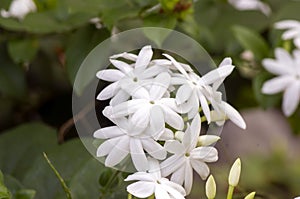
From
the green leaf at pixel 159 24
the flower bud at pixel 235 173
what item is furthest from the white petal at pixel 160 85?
the green leaf at pixel 159 24

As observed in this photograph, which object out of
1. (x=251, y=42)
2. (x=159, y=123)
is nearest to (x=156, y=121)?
(x=159, y=123)

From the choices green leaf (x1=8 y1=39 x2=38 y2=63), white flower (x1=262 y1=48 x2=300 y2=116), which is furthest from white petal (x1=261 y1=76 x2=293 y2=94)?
green leaf (x1=8 y1=39 x2=38 y2=63)

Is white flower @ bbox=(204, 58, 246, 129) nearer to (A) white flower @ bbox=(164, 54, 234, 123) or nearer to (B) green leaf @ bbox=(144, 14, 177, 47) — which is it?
(A) white flower @ bbox=(164, 54, 234, 123)

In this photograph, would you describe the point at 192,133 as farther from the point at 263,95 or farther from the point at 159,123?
the point at 263,95

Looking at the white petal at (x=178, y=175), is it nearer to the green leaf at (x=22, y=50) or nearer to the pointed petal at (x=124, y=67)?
the pointed petal at (x=124, y=67)

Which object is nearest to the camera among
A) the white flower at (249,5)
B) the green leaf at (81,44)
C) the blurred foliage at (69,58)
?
the blurred foliage at (69,58)
